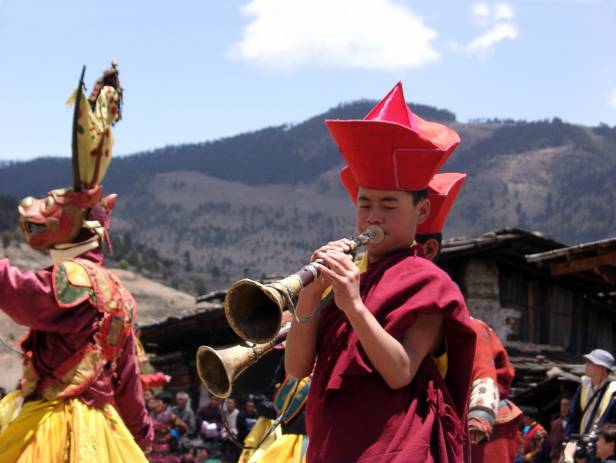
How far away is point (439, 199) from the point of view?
4793mm

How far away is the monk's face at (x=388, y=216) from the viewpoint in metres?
3.88

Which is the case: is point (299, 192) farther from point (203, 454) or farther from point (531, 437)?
point (531, 437)

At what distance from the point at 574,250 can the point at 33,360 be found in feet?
24.2

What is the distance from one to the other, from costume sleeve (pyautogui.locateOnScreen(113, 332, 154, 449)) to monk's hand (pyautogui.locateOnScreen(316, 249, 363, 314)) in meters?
3.69

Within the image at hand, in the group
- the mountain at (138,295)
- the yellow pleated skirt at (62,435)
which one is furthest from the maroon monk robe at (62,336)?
the mountain at (138,295)

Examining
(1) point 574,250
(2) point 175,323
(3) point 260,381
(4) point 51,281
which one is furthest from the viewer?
(2) point 175,323

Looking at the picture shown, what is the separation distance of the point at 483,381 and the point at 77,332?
251 cm

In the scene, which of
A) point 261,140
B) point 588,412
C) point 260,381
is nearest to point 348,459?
point 260,381

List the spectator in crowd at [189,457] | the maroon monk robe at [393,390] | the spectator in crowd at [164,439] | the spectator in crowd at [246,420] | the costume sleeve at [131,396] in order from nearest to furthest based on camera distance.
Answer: the maroon monk robe at [393,390] → the costume sleeve at [131,396] → the spectator in crowd at [246,420] → the spectator in crowd at [164,439] → the spectator in crowd at [189,457]

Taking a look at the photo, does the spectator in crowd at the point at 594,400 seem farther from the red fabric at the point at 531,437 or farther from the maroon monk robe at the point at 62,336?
the maroon monk robe at the point at 62,336

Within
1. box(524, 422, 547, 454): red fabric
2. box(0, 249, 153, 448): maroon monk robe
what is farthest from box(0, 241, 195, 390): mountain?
box(0, 249, 153, 448): maroon monk robe

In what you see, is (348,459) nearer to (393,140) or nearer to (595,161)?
(393,140)

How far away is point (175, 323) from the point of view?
20375mm

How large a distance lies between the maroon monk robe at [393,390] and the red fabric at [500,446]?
5.91ft
